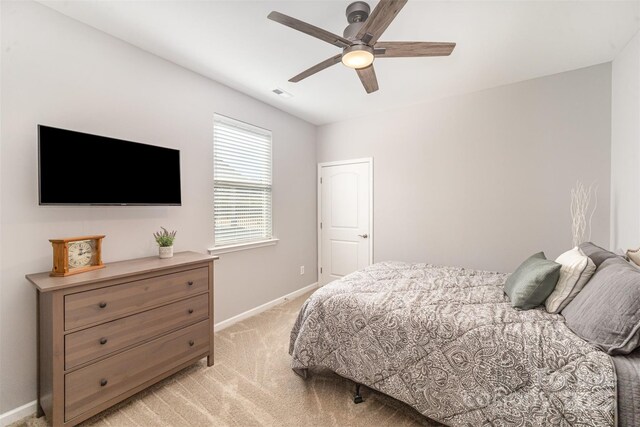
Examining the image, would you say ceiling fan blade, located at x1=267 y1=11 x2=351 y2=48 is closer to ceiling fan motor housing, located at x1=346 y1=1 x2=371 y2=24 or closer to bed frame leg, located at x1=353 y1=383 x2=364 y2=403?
ceiling fan motor housing, located at x1=346 y1=1 x2=371 y2=24

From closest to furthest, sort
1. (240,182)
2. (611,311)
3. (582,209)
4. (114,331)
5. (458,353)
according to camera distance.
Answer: (611,311), (458,353), (114,331), (582,209), (240,182)

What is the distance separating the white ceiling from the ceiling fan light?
1.41 feet

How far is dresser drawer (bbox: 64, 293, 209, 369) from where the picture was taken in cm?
159

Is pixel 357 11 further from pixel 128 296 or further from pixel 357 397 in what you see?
pixel 357 397

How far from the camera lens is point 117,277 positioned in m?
1.73

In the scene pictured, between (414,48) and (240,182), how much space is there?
7.59ft

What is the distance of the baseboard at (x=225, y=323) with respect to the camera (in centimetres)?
169

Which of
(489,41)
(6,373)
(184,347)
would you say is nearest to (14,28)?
(6,373)

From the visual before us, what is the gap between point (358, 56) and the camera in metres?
1.65

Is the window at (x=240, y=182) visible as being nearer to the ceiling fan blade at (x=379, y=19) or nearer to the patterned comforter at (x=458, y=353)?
the patterned comforter at (x=458, y=353)

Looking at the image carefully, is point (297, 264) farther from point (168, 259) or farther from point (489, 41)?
point (489, 41)

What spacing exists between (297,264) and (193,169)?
210 centimetres

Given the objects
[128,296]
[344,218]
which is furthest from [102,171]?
Answer: [344,218]

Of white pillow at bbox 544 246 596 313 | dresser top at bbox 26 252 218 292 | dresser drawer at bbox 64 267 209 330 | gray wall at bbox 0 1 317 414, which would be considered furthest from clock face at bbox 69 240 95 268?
white pillow at bbox 544 246 596 313
